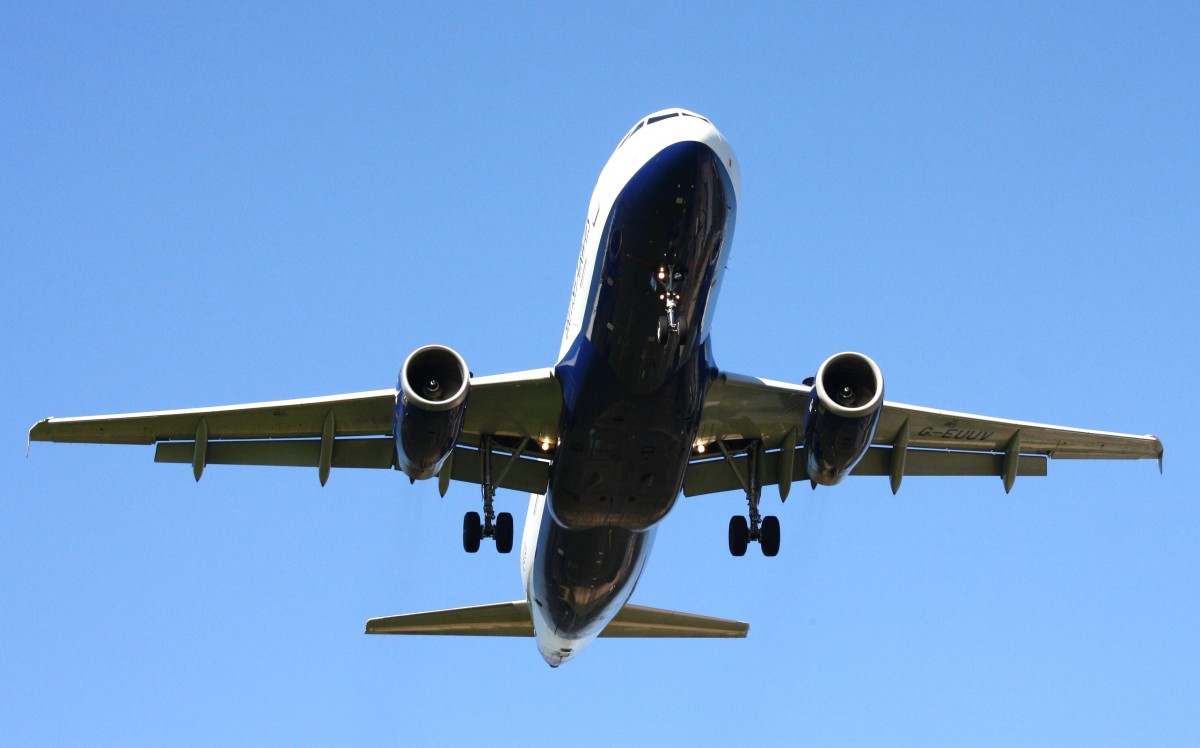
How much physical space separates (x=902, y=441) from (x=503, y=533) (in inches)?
260

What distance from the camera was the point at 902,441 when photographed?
961 inches

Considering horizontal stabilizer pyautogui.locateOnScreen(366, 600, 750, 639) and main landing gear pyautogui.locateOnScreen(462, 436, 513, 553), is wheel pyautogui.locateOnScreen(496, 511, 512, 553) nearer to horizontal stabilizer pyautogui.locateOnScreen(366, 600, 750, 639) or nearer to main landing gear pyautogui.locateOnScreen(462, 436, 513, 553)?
main landing gear pyautogui.locateOnScreen(462, 436, 513, 553)

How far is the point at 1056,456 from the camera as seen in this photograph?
25.4 m

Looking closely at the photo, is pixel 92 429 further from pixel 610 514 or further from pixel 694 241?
pixel 694 241

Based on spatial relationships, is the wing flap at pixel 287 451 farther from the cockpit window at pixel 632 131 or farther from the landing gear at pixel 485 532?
the cockpit window at pixel 632 131

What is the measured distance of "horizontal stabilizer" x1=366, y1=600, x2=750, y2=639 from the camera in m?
27.4

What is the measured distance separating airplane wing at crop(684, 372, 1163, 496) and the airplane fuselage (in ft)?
5.48

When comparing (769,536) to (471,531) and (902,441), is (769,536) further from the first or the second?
(471,531)

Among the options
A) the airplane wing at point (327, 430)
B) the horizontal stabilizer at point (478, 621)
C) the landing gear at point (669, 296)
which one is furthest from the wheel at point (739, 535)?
the landing gear at point (669, 296)

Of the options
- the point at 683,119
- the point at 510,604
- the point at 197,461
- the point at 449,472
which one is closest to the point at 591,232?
the point at 683,119

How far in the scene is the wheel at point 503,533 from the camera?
2378 centimetres

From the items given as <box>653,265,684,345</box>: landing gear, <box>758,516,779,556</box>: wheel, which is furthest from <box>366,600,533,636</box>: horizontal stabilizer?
<box>653,265,684,345</box>: landing gear

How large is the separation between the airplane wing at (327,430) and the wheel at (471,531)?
0.72 meters

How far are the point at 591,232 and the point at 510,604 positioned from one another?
9.53 metres
